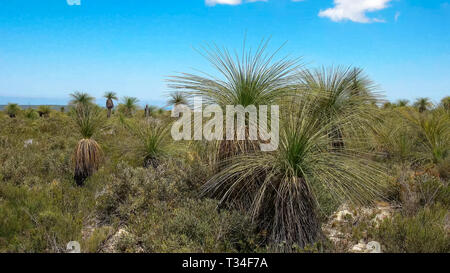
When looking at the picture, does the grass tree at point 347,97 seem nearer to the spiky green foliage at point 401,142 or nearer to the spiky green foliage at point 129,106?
the spiky green foliage at point 401,142

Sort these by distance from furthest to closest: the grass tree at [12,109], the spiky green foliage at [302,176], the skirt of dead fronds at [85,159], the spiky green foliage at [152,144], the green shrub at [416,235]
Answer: the grass tree at [12,109], the spiky green foliage at [152,144], the skirt of dead fronds at [85,159], the green shrub at [416,235], the spiky green foliage at [302,176]

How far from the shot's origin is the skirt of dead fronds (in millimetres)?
7219

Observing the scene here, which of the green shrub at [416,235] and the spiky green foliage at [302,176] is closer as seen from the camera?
the spiky green foliage at [302,176]

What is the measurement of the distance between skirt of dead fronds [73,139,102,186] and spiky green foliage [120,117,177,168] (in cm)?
109

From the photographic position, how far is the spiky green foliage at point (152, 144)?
26.1 ft

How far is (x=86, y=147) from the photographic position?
24.1 ft

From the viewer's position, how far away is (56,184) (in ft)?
21.4

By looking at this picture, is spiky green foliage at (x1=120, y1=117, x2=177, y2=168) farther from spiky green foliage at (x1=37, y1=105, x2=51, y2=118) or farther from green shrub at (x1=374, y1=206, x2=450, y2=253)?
spiky green foliage at (x1=37, y1=105, x2=51, y2=118)

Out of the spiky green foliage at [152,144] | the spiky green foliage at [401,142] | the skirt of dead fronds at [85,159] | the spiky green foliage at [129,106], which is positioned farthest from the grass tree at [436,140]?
the spiky green foliage at [129,106]

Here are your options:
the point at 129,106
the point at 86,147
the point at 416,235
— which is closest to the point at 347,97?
the point at 416,235

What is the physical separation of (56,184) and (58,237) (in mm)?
2857
